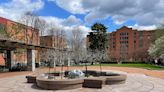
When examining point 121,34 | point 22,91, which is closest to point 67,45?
point 121,34

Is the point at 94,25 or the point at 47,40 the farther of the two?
the point at 47,40

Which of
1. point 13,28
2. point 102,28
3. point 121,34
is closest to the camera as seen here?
point 13,28

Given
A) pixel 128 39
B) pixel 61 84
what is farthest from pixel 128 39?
pixel 61 84

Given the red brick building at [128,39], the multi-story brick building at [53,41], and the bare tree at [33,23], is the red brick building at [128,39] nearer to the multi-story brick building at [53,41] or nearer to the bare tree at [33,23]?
the multi-story brick building at [53,41]

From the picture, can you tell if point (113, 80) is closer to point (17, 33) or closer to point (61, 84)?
point (61, 84)

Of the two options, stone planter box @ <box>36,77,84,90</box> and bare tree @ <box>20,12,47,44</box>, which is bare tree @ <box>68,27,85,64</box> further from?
stone planter box @ <box>36,77,84,90</box>

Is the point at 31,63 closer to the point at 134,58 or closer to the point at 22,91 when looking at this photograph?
the point at 22,91

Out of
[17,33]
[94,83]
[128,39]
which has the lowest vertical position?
[94,83]

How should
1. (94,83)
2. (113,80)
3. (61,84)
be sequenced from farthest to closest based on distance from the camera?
(113,80)
(94,83)
(61,84)

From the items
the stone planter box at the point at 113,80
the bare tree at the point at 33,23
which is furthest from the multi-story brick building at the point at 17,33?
the stone planter box at the point at 113,80

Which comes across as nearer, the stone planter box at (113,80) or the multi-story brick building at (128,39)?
the stone planter box at (113,80)

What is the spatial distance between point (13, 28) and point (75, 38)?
18.3 meters

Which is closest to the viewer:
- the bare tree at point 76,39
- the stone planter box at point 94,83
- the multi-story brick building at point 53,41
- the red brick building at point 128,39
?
the stone planter box at point 94,83

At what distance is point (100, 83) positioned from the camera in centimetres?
1124
